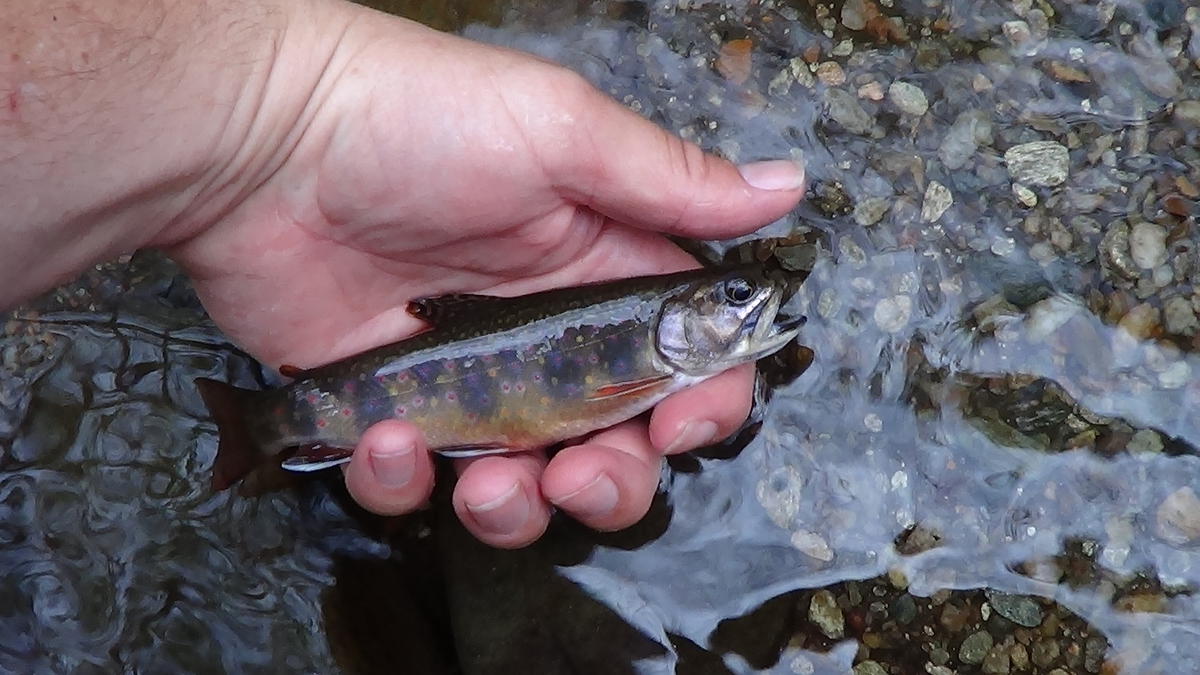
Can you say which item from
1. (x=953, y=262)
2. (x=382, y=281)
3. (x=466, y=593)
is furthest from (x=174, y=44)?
(x=953, y=262)

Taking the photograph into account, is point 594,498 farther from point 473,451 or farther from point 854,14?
point 854,14

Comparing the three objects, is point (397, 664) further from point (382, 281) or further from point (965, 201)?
point (965, 201)

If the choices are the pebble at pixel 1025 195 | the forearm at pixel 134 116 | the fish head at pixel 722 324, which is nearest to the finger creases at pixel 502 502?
the fish head at pixel 722 324

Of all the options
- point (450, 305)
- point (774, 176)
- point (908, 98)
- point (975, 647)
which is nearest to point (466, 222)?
point (450, 305)

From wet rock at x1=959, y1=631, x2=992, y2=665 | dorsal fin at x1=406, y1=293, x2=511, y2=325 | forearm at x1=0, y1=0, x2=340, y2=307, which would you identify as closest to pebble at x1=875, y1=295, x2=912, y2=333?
wet rock at x1=959, y1=631, x2=992, y2=665

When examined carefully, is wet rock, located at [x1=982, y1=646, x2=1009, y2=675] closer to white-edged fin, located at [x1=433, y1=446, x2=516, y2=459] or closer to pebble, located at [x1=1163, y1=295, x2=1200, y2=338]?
pebble, located at [x1=1163, y1=295, x2=1200, y2=338]

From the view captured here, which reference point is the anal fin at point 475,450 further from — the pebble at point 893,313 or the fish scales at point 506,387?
the pebble at point 893,313
